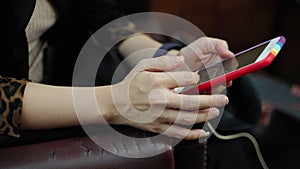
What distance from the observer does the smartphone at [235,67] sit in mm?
604

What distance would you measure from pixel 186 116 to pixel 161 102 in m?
0.05

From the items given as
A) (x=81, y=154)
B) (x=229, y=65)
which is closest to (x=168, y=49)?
(x=229, y=65)

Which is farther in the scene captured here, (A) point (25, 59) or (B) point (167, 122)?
(A) point (25, 59)

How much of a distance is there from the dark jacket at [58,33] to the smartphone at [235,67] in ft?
1.04

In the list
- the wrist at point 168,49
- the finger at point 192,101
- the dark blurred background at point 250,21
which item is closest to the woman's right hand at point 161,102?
the finger at point 192,101

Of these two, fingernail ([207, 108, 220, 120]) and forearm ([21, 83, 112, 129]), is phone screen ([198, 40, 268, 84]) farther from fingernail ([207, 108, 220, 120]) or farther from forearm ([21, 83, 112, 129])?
forearm ([21, 83, 112, 129])

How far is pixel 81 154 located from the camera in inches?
24.2

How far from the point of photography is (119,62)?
0.99 meters

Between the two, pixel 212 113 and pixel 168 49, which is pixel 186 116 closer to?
pixel 212 113

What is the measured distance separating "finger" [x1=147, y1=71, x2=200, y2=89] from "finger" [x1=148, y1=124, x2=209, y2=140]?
0.06m

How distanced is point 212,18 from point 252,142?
4.79ft

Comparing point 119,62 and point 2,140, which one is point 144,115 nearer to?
point 2,140

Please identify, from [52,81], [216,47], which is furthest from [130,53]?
[216,47]

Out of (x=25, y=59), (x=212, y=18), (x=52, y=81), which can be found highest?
(x=25, y=59)
